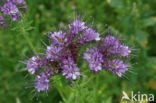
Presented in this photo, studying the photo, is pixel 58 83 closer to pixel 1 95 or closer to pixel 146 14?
pixel 1 95

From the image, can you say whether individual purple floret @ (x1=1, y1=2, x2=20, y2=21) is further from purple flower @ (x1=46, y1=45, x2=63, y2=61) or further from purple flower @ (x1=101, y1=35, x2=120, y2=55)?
purple flower @ (x1=101, y1=35, x2=120, y2=55)

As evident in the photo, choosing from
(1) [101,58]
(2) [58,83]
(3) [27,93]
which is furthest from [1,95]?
(1) [101,58]

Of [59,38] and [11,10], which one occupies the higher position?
[11,10]

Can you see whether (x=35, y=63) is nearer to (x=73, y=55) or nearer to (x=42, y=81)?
(x=42, y=81)

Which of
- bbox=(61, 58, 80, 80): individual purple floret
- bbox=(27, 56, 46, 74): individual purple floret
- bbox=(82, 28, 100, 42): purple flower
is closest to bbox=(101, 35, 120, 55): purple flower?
bbox=(82, 28, 100, 42): purple flower

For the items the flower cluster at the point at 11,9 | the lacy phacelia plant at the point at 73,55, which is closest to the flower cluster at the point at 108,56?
the lacy phacelia plant at the point at 73,55

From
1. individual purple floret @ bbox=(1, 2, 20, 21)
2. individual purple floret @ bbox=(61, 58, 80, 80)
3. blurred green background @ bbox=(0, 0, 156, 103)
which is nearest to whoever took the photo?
individual purple floret @ bbox=(61, 58, 80, 80)

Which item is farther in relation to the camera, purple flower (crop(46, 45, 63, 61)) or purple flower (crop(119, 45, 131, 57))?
purple flower (crop(119, 45, 131, 57))

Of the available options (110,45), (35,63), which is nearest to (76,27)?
(110,45)
